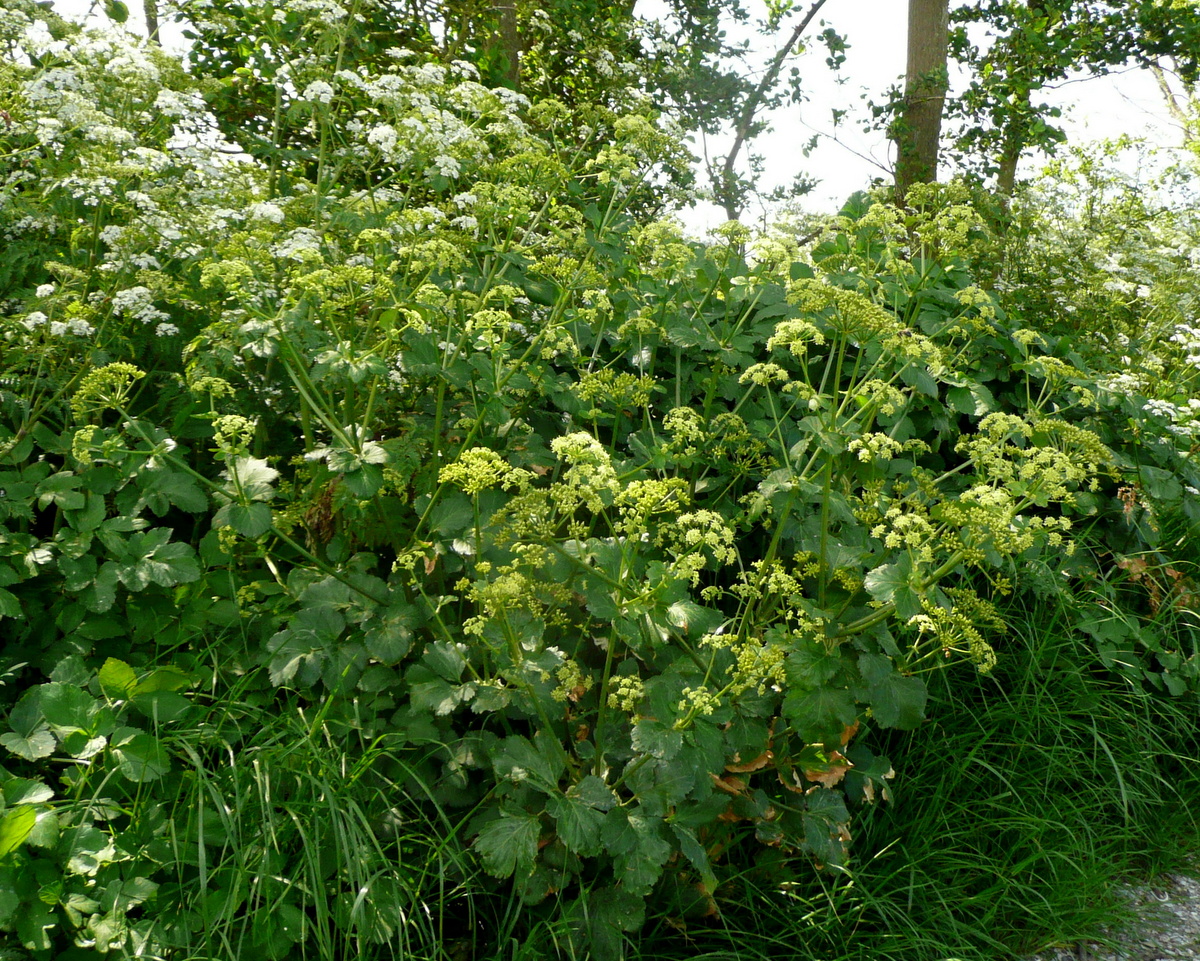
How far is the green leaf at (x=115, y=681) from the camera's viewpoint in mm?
2230

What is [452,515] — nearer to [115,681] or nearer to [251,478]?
[251,478]

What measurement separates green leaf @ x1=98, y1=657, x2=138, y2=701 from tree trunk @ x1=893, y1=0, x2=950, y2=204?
6.53 meters

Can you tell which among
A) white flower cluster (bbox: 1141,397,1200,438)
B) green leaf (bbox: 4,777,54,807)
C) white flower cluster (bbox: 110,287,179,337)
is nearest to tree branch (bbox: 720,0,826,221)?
white flower cluster (bbox: 1141,397,1200,438)

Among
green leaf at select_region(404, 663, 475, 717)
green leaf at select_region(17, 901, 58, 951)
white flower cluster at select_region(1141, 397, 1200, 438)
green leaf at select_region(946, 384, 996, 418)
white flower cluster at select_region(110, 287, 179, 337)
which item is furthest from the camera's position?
white flower cluster at select_region(1141, 397, 1200, 438)

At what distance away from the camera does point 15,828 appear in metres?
1.89

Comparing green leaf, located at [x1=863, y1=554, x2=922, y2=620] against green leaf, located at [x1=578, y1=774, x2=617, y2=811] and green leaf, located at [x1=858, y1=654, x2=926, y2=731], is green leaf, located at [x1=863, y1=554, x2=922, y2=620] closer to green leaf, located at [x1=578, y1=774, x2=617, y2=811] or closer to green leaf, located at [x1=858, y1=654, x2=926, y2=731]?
green leaf, located at [x1=858, y1=654, x2=926, y2=731]

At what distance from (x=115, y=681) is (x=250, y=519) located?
1.55 feet

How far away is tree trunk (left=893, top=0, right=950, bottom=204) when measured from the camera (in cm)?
735

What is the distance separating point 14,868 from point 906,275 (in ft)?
10.3

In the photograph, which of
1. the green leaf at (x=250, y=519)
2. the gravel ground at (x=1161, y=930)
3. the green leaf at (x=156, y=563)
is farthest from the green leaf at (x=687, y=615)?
the gravel ground at (x=1161, y=930)

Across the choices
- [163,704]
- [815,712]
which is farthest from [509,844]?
[163,704]

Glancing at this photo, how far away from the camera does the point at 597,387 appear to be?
2574 mm

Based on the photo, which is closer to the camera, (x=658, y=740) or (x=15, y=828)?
(x=15, y=828)

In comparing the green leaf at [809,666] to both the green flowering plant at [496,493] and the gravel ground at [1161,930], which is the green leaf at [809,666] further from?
the gravel ground at [1161,930]
